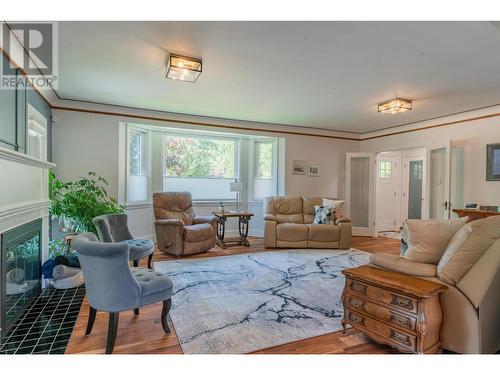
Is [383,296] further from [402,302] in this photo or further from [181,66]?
[181,66]

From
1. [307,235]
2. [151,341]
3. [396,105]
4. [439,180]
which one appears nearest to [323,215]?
[307,235]

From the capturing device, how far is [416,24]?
2189 mm

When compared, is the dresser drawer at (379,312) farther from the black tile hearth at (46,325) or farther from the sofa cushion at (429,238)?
the black tile hearth at (46,325)

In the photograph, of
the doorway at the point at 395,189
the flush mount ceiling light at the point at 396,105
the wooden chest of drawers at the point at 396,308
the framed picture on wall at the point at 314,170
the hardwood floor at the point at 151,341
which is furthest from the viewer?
the doorway at the point at 395,189

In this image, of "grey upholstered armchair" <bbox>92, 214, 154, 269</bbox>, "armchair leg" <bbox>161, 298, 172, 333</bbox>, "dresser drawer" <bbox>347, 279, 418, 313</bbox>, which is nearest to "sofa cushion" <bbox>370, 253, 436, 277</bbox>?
"dresser drawer" <bbox>347, 279, 418, 313</bbox>

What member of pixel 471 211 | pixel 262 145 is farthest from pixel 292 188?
pixel 471 211

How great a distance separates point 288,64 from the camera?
301 cm

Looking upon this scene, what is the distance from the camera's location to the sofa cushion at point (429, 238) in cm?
201

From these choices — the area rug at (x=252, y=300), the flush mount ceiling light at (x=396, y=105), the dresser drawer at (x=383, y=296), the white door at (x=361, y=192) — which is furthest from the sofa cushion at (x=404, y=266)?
the white door at (x=361, y=192)

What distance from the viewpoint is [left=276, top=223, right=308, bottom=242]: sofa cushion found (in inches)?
203

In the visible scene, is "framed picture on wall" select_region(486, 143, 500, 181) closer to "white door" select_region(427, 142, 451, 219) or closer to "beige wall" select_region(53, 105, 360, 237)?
"white door" select_region(427, 142, 451, 219)

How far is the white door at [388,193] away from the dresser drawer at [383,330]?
589cm

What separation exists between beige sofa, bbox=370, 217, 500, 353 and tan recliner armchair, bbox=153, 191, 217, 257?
136 inches

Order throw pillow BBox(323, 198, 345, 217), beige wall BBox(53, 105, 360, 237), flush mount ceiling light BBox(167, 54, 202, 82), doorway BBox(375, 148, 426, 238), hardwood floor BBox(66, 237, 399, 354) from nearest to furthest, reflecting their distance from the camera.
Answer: hardwood floor BBox(66, 237, 399, 354) → flush mount ceiling light BBox(167, 54, 202, 82) → beige wall BBox(53, 105, 360, 237) → throw pillow BBox(323, 198, 345, 217) → doorway BBox(375, 148, 426, 238)
